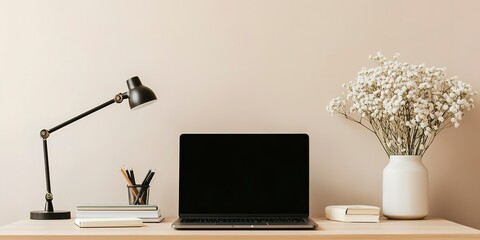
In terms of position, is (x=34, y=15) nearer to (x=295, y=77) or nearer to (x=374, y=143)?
(x=295, y=77)

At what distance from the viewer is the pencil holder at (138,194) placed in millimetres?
2127

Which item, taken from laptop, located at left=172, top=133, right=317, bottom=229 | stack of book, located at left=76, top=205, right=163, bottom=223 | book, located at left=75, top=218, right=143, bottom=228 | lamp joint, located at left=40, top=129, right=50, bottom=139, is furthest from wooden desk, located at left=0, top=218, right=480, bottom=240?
lamp joint, located at left=40, top=129, right=50, bottom=139

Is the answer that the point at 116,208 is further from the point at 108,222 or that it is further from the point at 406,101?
the point at 406,101

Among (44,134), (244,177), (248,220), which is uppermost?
(44,134)

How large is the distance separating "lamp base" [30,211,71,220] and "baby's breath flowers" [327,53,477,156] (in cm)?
88

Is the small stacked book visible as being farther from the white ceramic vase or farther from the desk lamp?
the desk lamp

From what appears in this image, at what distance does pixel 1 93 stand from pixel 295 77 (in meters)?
0.96

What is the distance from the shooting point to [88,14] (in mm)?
2303

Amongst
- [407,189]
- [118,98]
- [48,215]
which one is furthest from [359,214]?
[48,215]

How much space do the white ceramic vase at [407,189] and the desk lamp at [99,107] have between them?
0.76 metres

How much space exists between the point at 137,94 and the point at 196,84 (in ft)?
0.85

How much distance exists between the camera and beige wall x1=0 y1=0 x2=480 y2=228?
2.28 meters

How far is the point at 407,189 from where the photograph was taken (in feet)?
6.88

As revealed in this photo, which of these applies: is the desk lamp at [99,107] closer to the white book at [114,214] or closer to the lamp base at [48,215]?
the lamp base at [48,215]
